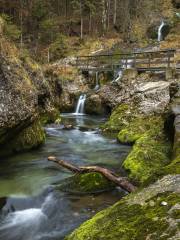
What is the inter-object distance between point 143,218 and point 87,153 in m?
8.08

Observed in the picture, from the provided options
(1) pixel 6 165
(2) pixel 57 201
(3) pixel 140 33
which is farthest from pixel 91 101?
(3) pixel 140 33

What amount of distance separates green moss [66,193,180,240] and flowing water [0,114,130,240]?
2.00 meters

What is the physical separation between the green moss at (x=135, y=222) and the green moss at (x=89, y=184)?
10.1ft

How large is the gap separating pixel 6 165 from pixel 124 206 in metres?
6.71

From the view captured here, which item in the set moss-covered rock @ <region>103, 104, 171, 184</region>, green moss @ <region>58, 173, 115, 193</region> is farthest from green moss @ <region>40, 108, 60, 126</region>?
green moss @ <region>58, 173, 115, 193</region>

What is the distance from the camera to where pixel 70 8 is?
49.5 metres

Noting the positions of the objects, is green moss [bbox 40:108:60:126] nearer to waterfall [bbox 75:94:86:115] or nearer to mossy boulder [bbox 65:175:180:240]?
waterfall [bbox 75:94:86:115]

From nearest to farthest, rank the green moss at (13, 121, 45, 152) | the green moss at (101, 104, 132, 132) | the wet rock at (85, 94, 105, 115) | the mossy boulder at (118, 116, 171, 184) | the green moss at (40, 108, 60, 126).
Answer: the mossy boulder at (118, 116, 171, 184) → the green moss at (13, 121, 45, 152) → the green moss at (101, 104, 132, 132) → the green moss at (40, 108, 60, 126) → the wet rock at (85, 94, 105, 115)

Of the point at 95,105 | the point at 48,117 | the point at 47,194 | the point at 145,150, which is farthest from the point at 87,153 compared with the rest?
the point at 95,105

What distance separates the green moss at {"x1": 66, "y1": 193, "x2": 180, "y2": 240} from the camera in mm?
4117

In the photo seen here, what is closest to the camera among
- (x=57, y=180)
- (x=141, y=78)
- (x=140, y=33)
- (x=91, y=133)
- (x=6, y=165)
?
(x=57, y=180)

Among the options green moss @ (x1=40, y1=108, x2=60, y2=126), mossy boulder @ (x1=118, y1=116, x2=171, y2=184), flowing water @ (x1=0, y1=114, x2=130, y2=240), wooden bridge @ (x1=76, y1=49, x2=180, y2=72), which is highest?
wooden bridge @ (x1=76, y1=49, x2=180, y2=72)

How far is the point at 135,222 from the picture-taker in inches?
175

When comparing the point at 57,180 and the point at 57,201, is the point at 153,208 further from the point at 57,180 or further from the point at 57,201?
the point at 57,180
